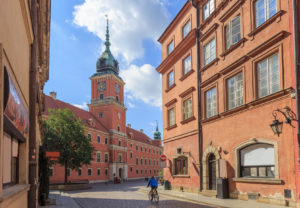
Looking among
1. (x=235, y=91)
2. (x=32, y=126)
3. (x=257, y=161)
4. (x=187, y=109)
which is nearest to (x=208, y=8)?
(x=235, y=91)

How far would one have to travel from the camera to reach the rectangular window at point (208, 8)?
20.5m

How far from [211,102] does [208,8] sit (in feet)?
20.8

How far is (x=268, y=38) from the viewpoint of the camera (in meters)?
14.7

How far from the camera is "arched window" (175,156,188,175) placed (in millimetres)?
23812

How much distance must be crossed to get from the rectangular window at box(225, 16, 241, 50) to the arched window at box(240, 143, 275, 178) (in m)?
5.98

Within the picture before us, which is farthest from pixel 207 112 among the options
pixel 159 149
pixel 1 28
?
pixel 159 149

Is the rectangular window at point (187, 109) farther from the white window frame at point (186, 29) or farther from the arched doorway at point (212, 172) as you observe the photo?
the white window frame at point (186, 29)

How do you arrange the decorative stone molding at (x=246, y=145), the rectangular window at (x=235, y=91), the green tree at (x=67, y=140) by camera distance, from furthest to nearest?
the green tree at (x=67, y=140) → the rectangular window at (x=235, y=91) → the decorative stone molding at (x=246, y=145)

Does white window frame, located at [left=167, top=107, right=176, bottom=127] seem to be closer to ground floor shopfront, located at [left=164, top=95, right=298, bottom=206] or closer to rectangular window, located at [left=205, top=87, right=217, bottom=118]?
ground floor shopfront, located at [left=164, top=95, right=298, bottom=206]

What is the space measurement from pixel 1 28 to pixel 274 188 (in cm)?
1300

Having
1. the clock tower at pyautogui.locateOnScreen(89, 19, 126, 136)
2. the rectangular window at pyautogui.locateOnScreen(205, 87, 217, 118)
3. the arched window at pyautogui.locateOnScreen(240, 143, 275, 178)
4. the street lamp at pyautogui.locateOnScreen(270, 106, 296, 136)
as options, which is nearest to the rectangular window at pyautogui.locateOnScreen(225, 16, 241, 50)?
the rectangular window at pyautogui.locateOnScreen(205, 87, 217, 118)

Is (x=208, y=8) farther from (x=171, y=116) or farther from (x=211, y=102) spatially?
(x=171, y=116)

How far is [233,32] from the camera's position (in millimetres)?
17984

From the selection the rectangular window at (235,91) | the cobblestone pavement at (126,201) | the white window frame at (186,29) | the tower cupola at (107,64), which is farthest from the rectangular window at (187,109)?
the tower cupola at (107,64)
